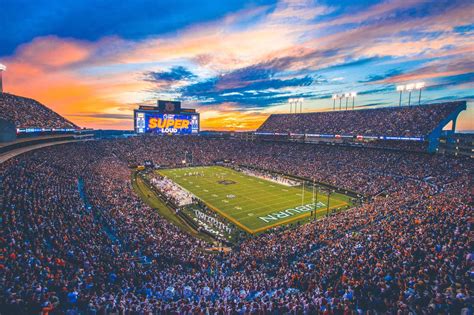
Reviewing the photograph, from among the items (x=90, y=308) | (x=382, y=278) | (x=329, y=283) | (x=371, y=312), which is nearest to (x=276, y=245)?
(x=329, y=283)

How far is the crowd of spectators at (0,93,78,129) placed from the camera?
36.5 metres

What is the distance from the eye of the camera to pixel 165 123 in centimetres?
7231

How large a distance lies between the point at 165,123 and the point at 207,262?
6188 centimetres

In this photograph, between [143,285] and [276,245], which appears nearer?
[143,285]

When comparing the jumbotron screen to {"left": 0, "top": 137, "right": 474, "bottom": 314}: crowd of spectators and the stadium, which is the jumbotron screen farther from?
{"left": 0, "top": 137, "right": 474, "bottom": 314}: crowd of spectators

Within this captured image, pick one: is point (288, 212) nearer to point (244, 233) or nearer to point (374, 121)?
point (244, 233)

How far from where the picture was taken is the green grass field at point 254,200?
28500 millimetres

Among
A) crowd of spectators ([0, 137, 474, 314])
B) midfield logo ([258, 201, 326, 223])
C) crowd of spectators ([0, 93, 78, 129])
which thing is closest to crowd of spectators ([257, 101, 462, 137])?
midfield logo ([258, 201, 326, 223])

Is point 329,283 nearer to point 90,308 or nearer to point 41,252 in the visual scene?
point 90,308

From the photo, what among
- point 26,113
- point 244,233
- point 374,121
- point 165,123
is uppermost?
point 374,121

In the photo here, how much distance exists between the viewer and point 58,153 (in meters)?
40.5

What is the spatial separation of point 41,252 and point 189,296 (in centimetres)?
795

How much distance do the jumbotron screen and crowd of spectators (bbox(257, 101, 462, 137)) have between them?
27.3 m

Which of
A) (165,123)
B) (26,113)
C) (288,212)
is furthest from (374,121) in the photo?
(26,113)
